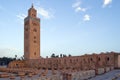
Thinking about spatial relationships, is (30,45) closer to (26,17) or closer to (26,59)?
(26,59)

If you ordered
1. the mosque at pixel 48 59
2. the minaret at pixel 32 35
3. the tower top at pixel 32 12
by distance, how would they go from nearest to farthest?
1. the mosque at pixel 48 59
2. the minaret at pixel 32 35
3. the tower top at pixel 32 12

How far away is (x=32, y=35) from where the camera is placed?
48.3m

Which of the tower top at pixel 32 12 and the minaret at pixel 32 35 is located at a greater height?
the tower top at pixel 32 12

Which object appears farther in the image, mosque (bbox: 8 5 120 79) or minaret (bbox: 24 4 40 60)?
minaret (bbox: 24 4 40 60)

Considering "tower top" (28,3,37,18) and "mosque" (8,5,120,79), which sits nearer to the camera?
"mosque" (8,5,120,79)

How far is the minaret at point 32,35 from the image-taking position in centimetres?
4748

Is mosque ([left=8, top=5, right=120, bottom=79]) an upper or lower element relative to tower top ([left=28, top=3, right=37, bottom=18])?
lower

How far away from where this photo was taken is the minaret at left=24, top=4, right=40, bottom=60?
156ft

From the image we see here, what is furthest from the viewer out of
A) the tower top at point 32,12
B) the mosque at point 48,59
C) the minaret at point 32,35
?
the tower top at point 32,12

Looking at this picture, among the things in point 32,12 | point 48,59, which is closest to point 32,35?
point 32,12

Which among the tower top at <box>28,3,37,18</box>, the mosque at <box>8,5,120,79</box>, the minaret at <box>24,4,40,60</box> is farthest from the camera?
the tower top at <box>28,3,37,18</box>

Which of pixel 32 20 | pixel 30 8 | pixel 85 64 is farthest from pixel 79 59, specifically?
pixel 30 8

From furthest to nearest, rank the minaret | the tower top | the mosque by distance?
1. the tower top
2. the minaret
3. the mosque

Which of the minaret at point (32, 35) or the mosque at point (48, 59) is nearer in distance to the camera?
the mosque at point (48, 59)
